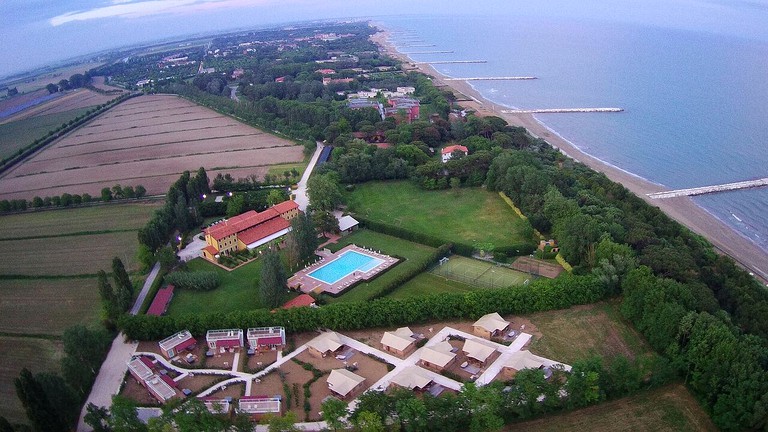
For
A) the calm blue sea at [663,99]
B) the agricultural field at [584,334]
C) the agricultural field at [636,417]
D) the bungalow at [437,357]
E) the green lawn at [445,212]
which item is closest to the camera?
the agricultural field at [636,417]

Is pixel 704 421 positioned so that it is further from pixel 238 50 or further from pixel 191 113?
pixel 238 50

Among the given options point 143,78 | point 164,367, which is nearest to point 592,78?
point 164,367

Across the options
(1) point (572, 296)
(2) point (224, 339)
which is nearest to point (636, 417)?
(1) point (572, 296)

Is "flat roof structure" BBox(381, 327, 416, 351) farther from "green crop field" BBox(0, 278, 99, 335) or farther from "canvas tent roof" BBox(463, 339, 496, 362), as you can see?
"green crop field" BBox(0, 278, 99, 335)

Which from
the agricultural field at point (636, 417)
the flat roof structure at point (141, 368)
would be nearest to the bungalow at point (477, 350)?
the agricultural field at point (636, 417)

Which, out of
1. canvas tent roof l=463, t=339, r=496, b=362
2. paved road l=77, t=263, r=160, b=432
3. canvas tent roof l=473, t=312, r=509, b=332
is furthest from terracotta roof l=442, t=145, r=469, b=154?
paved road l=77, t=263, r=160, b=432

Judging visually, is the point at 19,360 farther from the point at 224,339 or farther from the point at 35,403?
the point at 224,339

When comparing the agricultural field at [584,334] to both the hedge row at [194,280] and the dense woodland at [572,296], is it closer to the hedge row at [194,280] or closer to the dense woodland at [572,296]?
the dense woodland at [572,296]
